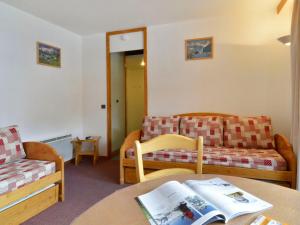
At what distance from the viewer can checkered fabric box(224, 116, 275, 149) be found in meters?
2.84

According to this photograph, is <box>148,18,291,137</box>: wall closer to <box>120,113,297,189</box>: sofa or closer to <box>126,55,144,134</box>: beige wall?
<box>120,113,297,189</box>: sofa

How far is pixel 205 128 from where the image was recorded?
3100 millimetres

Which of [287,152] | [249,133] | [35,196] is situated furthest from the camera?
[249,133]

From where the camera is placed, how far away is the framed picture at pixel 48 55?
3.31 m

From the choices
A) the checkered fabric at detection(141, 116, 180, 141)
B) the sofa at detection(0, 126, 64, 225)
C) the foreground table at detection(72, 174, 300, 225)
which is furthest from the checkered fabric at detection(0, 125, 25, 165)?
the foreground table at detection(72, 174, 300, 225)

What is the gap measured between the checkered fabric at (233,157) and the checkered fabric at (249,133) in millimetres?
150

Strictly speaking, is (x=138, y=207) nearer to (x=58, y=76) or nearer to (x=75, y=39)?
(x=58, y=76)

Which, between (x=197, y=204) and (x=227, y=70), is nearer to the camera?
(x=197, y=204)

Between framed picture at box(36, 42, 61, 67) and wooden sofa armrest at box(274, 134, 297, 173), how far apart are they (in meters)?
3.52

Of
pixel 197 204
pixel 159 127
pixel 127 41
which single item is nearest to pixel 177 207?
pixel 197 204

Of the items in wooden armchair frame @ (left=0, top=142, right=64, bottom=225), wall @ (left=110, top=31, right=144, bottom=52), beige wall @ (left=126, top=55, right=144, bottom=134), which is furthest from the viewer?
beige wall @ (left=126, top=55, right=144, bottom=134)

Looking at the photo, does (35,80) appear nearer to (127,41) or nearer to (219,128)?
(127,41)

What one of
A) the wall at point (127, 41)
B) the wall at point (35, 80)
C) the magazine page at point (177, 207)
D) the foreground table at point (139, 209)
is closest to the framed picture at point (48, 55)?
the wall at point (35, 80)

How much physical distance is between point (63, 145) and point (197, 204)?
3362mm
